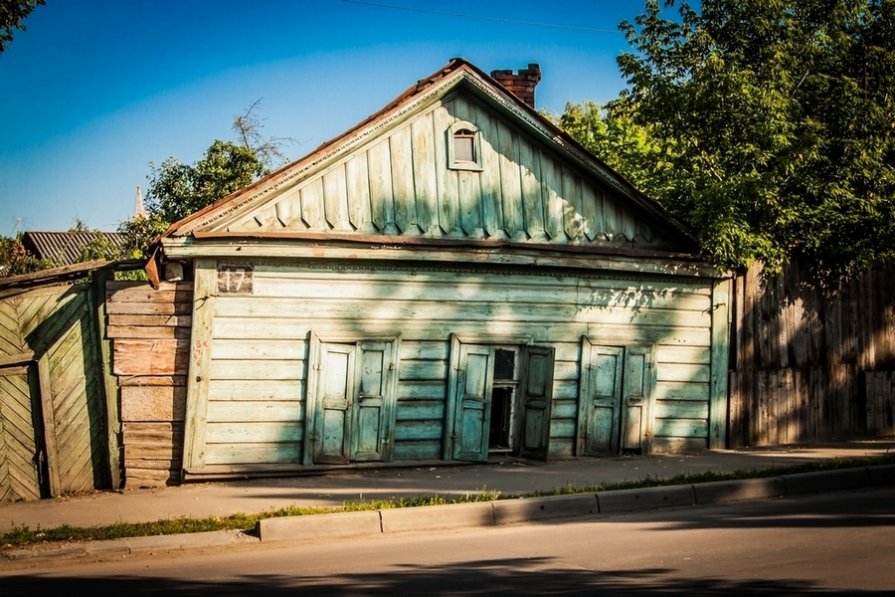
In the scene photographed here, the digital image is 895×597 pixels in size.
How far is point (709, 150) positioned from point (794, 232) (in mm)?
1987

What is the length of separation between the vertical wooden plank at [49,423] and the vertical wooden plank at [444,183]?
17.8 ft

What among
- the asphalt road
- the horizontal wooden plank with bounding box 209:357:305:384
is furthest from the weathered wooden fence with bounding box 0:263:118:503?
the asphalt road

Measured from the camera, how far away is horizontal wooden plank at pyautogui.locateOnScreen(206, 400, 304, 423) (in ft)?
37.5

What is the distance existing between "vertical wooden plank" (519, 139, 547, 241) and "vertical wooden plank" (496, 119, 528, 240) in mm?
70

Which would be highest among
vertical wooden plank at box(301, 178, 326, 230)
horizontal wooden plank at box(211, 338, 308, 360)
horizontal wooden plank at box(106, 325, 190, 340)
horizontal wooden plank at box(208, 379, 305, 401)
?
vertical wooden plank at box(301, 178, 326, 230)

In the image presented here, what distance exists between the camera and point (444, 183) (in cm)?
1282

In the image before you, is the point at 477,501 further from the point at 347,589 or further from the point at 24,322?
the point at 24,322

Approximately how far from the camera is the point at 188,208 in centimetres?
2720

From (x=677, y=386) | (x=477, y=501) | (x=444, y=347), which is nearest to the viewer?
(x=477, y=501)

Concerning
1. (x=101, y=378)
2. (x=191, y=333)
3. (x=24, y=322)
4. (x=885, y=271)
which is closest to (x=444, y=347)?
(x=191, y=333)

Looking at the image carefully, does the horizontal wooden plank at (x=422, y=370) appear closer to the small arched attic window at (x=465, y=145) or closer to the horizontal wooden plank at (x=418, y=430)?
the horizontal wooden plank at (x=418, y=430)

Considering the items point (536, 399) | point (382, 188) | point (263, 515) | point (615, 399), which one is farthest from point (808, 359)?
point (263, 515)

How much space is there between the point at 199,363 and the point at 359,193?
3.11m

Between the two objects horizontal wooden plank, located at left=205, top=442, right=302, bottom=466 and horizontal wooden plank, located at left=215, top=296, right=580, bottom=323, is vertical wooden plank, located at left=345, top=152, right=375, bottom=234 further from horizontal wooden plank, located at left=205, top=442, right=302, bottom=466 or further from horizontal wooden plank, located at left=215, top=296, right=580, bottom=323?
horizontal wooden plank, located at left=205, top=442, right=302, bottom=466
